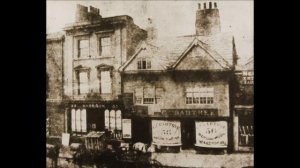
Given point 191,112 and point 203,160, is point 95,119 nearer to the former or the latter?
point 191,112

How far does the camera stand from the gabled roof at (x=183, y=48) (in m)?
4.61

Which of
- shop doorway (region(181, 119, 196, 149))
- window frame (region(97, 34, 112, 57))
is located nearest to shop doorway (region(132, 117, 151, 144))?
shop doorway (region(181, 119, 196, 149))

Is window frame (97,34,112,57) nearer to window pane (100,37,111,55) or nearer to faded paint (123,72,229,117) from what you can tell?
window pane (100,37,111,55)

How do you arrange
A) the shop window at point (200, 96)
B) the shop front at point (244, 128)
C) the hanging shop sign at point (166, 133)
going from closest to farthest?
the shop front at point (244, 128) → the shop window at point (200, 96) → the hanging shop sign at point (166, 133)

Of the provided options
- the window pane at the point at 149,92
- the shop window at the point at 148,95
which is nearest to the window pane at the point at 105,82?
the shop window at the point at 148,95

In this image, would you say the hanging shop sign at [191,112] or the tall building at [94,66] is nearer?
the hanging shop sign at [191,112]

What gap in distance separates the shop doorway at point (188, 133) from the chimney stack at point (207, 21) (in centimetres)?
95

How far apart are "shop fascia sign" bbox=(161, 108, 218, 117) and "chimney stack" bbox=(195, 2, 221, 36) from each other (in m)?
0.81

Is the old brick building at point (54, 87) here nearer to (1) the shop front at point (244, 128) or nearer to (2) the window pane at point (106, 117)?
(2) the window pane at point (106, 117)

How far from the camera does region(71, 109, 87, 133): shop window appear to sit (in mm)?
5211

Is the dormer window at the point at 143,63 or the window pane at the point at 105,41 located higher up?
the window pane at the point at 105,41
